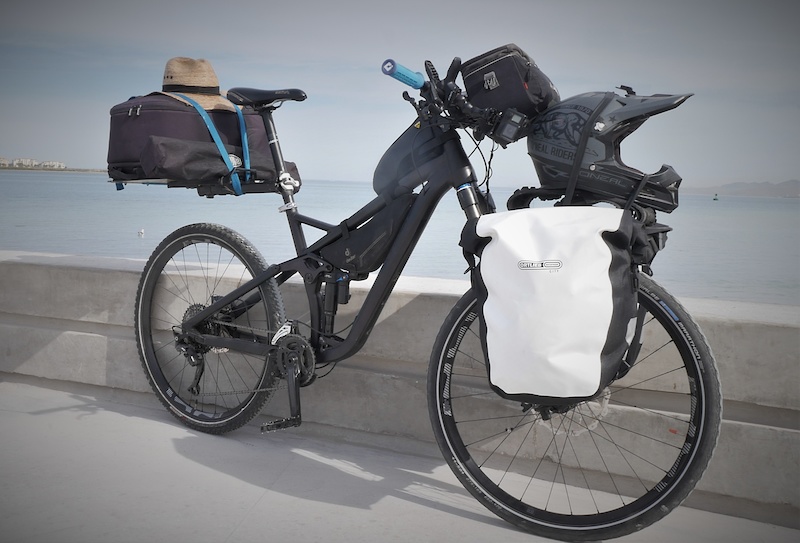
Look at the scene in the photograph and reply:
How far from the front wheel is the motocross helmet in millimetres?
229

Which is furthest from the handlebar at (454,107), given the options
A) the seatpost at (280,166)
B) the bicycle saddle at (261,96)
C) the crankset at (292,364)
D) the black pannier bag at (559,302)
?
the crankset at (292,364)

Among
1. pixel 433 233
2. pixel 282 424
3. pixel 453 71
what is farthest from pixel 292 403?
pixel 433 233

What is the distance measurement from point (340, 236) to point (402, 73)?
60 cm

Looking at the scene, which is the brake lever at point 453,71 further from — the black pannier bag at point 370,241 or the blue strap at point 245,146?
the blue strap at point 245,146

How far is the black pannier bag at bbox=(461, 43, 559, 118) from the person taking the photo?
74.3 inches

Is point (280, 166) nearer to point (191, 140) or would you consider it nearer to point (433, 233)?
point (191, 140)

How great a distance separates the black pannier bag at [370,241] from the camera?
2193mm

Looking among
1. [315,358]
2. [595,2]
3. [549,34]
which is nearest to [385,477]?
[315,358]

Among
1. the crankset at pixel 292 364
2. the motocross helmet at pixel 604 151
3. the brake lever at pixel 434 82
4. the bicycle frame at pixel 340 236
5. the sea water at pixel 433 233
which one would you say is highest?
the brake lever at pixel 434 82

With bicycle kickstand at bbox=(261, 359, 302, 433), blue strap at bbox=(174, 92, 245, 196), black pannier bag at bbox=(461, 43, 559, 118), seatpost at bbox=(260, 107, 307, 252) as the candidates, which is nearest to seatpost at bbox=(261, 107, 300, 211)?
seatpost at bbox=(260, 107, 307, 252)

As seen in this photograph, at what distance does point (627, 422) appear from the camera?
7.14 feet

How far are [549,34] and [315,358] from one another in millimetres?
13214

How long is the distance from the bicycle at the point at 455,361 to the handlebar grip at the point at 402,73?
1 centimetres

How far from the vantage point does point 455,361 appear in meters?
2.40
